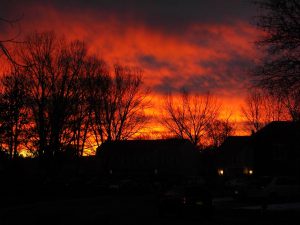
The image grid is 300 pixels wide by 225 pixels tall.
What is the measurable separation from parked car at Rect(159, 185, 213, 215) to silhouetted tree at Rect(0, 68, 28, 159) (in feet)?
53.4

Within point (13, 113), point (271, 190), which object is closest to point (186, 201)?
point (271, 190)

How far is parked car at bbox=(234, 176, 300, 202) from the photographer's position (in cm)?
3044

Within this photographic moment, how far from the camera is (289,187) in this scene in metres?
31.0

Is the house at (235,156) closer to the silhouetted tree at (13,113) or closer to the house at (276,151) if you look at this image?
the house at (276,151)

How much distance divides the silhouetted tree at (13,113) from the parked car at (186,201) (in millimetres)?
16273

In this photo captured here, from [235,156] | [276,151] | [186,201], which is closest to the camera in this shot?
[186,201]

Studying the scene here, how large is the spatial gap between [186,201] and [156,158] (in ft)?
219

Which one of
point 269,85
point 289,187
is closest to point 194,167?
point 289,187

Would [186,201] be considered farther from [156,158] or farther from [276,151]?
[156,158]

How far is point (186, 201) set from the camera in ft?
71.4

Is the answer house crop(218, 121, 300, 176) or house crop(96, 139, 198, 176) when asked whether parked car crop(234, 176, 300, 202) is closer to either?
house crop(218, 121, 300, 176)

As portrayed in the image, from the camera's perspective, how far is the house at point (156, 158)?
280ft

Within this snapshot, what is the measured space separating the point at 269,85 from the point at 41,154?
1196 inches

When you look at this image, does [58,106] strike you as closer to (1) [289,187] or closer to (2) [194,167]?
(1) [289,187]
